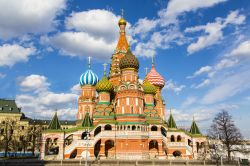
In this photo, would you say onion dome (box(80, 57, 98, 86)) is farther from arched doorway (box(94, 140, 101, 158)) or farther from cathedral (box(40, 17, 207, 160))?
arched doorway (box(94, 140, 101, 158))

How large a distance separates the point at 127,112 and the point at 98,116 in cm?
707

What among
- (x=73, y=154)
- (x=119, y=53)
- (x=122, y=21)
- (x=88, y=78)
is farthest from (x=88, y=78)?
(x=73, y=154)

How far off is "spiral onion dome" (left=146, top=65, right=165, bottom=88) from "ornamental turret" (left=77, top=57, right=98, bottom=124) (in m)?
14.1

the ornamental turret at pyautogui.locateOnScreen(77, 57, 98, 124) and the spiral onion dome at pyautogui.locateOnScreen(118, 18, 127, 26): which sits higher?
the spiral onion dome at pyautogui.locateOnScreen(118, 18, 127, 26)

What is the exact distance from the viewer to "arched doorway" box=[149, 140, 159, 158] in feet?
165

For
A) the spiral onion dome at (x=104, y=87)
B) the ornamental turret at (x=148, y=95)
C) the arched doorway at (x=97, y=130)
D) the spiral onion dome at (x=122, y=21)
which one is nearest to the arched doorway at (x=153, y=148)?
the ornamental turret at (x=148, y=95)

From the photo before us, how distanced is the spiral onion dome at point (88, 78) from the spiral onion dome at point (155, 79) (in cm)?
1396

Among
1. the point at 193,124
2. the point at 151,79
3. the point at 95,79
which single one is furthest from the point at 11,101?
the point at 193,124

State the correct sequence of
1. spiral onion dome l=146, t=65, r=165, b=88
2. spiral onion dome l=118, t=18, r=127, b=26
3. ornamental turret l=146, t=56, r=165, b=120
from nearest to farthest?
ornamental turret l=146, t=56, r=165, b=120 < spiral onion dome l=118, t=18, r=127, b=26 < spiral onion dome l=146, t=65, r=165, b=88

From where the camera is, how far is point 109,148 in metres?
50.5

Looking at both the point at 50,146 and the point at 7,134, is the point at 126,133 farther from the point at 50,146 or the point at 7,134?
the point at 7,134

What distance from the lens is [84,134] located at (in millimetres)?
51719

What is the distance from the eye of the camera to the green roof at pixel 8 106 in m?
76.6

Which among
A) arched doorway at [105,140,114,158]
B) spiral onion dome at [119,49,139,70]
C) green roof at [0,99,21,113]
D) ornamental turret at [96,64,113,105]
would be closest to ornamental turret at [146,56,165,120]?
ornamental turret at [96,64,113,105]
